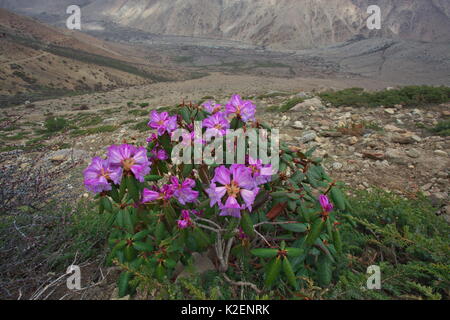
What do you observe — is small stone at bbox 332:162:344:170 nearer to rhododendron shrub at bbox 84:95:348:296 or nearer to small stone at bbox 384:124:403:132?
small stone at bbox 384:124:403:132

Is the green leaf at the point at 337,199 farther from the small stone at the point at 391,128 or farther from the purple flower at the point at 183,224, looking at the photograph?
the small stone at the point at 391,128

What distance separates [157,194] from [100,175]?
33cm

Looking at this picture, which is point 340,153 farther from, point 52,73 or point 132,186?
point 52,73

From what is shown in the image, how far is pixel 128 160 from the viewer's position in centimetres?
156

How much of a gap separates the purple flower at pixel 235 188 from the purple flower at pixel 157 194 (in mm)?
302

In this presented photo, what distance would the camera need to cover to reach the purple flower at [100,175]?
1528 millimetres

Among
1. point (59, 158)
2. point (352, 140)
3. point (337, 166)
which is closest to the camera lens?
point (337, 166)

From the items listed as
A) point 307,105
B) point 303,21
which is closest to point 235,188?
point 307,105

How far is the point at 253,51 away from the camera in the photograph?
331 feet

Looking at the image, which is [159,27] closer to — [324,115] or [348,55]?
[348,55]

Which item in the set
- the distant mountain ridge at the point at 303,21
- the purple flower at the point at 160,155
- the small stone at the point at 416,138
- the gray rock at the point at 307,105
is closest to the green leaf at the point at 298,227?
the purple flower at the point at 160,155

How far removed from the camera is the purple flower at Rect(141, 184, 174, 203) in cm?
166

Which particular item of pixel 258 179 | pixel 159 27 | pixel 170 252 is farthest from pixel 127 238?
pixel 159 27
